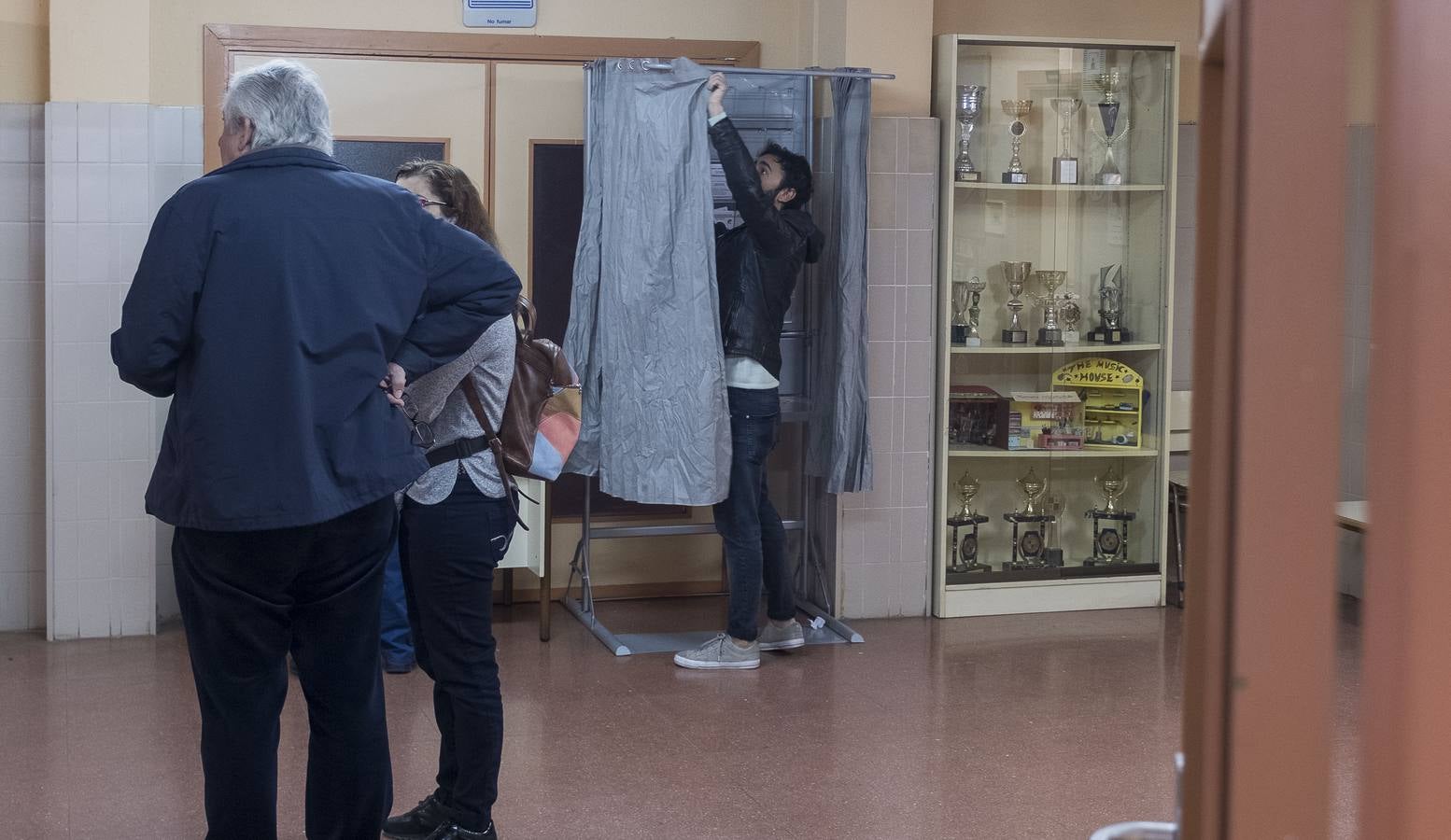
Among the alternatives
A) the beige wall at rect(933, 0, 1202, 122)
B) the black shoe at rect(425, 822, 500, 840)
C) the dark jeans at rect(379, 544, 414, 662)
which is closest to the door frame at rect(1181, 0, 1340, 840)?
the black shoe at rect(425, 822, 500, 840)

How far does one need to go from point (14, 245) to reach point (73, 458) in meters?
0.75

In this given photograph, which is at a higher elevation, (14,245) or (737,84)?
(737,84)

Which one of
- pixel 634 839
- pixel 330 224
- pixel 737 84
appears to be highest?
pixel 737 84

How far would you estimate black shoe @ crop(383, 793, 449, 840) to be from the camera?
2.92 m

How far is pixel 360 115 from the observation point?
16.2ft

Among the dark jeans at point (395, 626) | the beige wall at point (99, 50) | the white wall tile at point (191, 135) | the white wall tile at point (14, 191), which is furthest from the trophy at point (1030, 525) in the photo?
the white wall tile at point (14, 191)

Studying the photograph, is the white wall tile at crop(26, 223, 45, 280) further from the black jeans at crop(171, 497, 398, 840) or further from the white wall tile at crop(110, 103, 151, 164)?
the black jeans at crop(171, 497, 398, 840)

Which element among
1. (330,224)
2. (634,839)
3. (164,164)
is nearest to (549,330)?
(164,164)

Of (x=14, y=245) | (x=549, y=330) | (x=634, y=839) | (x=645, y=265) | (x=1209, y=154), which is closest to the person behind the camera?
(x=1209, y=154)

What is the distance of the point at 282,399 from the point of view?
212 centimetres

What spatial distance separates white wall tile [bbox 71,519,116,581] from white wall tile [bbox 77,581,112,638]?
29 millimetres

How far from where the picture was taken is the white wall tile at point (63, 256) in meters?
4.49

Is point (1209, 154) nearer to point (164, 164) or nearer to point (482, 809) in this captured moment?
point (482, 809)

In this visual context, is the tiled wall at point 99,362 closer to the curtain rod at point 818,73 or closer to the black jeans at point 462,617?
the curtain rod at point 818,73
